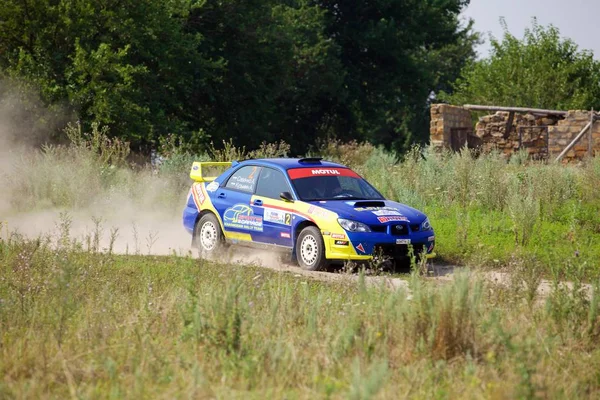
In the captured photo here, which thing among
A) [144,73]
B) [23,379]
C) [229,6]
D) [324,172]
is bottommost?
[23,379]

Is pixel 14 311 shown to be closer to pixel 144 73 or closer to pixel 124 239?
pixel 124 239

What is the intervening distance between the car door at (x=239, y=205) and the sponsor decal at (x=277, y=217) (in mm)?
152

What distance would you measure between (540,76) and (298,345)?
147 feet

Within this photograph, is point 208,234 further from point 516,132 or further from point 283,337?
point 516,132

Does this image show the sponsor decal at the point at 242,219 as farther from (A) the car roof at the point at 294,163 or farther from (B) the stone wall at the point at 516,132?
(B) the stone wall at the point at 516,132

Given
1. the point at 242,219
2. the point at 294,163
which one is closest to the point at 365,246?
the point at 294,163

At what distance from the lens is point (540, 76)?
50594 millimetres

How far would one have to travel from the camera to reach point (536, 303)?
33.6ft

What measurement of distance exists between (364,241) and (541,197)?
19.4ft

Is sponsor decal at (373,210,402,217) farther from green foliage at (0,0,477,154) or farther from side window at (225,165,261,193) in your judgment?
green foliage at (0,0,477,154)

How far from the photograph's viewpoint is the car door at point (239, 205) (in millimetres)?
14945

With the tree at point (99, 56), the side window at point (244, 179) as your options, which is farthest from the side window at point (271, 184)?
the tree at point (99, 56)

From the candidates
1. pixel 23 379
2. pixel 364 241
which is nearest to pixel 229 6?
pixel 364 241

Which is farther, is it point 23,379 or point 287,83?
point 287,83
